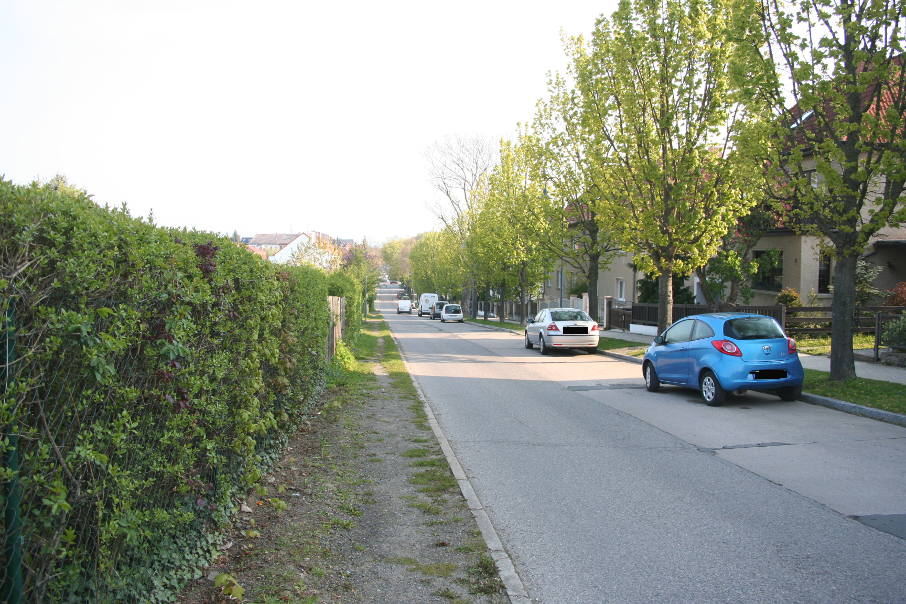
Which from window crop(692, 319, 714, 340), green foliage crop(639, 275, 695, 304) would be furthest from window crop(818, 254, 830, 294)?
window crop(692, 319, 714, 340)

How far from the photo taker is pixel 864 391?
485 inches

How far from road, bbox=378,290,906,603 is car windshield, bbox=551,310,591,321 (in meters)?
10.9

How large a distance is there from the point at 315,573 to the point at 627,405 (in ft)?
28.7

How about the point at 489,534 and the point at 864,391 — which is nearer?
the point at 489,534

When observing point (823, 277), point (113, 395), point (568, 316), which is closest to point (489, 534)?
point (113, 395)

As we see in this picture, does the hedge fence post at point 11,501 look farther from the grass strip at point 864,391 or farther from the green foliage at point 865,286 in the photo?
the green foliage at point 865,286

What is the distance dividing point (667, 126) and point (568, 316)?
7.41 m

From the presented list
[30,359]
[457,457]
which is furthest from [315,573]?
[457,457]

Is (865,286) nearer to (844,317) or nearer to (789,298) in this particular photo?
(789,298)

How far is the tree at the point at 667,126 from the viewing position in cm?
1909

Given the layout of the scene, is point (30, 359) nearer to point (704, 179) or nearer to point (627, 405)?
point (627, 405)

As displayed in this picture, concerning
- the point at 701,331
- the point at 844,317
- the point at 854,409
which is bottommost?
the point at 854,409

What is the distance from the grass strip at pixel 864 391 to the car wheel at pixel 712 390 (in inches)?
76.4

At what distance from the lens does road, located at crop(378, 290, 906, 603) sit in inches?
186
